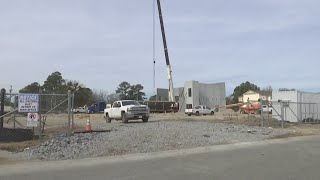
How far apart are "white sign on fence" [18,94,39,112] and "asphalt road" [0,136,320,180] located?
5240mm

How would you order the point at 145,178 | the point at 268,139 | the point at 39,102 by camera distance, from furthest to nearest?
the point at 268,139
the point at 39,102
the point at 145,178

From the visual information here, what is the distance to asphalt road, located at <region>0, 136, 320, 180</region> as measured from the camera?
37.7 feet

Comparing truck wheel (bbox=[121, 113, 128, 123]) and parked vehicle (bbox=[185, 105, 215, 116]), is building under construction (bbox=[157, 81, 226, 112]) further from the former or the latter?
truck wheel (bbox=[121, 113, 128, 123])

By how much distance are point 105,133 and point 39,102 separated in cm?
362

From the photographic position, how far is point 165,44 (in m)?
82.8

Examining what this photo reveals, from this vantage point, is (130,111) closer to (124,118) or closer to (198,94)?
(124,118)

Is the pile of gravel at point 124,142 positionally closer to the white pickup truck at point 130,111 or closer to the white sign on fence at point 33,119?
the white sign on fence at point 33,119

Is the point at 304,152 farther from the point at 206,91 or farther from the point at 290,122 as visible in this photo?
the point at 206,91

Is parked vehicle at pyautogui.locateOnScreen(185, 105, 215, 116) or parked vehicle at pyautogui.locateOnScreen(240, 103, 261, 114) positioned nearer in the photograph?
parked vehicle at pyautogui.locateOnScreen(240, 103, 261, 114)

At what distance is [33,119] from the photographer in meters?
18.9

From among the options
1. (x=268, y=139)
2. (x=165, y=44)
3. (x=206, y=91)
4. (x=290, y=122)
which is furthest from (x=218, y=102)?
(x=268, y=139)

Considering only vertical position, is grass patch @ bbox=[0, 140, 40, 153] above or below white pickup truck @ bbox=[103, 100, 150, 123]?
below

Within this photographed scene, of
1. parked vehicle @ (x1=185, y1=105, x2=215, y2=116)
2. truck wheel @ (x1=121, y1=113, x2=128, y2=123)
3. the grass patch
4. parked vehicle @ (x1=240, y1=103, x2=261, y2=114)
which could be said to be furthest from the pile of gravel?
parked vehicle @ (x1=185, y1=105, x2=215, y2=116)

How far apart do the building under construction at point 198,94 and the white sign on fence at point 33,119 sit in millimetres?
80901
